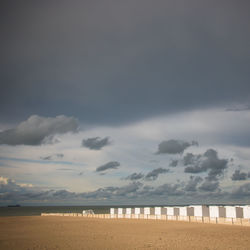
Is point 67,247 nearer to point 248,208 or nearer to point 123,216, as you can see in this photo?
point 248,208

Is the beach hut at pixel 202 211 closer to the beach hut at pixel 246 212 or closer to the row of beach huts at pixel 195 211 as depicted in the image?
the row of beach huts at pixel 195 211

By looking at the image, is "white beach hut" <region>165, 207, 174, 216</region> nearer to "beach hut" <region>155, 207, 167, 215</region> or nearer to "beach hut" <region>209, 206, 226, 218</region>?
"beach hut" <region>155, 207, 167, 215</region>

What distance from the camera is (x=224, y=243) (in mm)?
26188

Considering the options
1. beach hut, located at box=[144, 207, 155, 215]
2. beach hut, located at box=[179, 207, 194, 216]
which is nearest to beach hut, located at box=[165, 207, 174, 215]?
beach hut, located at box=[179, 207, 194, 216]

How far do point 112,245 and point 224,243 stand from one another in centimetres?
963

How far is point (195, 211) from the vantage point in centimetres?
5300

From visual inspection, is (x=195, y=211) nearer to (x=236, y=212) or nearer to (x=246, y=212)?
(x=236, y=212)

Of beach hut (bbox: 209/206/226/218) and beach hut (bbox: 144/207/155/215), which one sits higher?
beach hut (bbox: 209/206/226/218)

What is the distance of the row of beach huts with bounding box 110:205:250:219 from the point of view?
146ft

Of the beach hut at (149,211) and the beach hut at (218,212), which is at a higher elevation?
the beach hut at (218,212)

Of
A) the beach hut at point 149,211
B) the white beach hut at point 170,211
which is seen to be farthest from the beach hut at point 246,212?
the beach hut at point 149,211

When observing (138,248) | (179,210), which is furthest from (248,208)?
(138,248)

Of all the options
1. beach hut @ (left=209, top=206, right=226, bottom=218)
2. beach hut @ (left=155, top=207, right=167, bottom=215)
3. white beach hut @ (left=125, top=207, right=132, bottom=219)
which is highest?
beach hut @ (left=209, top=206, right=226, bottom=218)

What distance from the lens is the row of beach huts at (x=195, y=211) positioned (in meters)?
44.6
